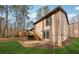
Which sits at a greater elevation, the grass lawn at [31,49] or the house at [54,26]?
the house at [54,26]

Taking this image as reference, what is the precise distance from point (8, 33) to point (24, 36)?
0.16m

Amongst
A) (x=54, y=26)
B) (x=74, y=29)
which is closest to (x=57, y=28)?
(x=54, y=26)

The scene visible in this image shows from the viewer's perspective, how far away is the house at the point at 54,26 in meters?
2.40

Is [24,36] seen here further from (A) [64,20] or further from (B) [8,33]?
(A) [64,20]

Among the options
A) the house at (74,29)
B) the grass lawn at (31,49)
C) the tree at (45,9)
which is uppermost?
the tree at (45,9)

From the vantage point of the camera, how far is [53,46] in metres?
2.41

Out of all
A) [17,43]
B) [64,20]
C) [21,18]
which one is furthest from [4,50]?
[64,20]

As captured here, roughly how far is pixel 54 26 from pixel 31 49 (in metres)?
0.32

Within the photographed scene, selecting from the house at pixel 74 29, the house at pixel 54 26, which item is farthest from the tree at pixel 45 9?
the house at pixel 74 29

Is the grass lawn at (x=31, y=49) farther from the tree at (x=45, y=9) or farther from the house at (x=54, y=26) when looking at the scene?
the tree at (x=45, y=9)

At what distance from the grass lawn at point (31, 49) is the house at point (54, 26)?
0.08 meters

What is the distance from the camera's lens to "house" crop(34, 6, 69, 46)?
240cm

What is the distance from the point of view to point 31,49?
2412 millimetres
